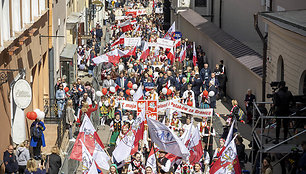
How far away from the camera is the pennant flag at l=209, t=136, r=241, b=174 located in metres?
18.0

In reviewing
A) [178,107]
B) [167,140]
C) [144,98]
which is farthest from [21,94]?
[144,98]

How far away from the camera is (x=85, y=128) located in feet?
63.8

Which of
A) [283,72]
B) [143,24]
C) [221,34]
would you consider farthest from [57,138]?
[143,24]

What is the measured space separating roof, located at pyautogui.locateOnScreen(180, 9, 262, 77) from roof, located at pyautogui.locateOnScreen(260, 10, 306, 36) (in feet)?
12.9

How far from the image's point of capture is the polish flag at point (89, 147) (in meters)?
18.8

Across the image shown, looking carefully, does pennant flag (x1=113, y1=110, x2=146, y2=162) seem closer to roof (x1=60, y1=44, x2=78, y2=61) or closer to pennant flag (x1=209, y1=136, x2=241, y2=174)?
pennant flag (x1=209, y1=136, x2=241, y2=174)

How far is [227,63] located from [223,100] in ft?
9.35

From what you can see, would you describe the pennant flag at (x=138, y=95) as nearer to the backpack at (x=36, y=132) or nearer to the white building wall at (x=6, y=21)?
the backpack at (x=36, y=132)

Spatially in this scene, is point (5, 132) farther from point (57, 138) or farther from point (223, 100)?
point (223, 100)

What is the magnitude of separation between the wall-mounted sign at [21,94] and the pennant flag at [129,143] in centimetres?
275

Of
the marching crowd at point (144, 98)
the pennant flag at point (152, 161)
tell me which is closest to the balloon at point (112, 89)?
the marching crowd at point (144, 98)

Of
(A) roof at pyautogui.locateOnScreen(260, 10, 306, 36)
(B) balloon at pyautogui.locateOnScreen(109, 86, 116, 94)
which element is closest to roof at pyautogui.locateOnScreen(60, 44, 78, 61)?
(B) balloon at pyautogui.locateOnScreen(109, 86, 116, 94)

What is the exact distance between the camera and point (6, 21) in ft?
70.1

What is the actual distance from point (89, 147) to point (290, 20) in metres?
7.50
